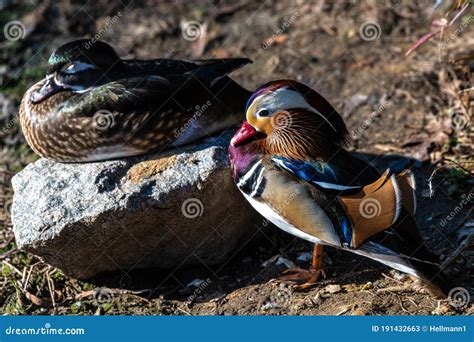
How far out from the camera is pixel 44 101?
4359 mm

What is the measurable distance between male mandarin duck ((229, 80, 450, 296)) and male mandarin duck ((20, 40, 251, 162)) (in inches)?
16.4

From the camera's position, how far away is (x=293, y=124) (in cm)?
386

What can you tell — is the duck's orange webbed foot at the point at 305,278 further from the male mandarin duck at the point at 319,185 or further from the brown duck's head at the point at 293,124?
the brown duck's head at the point at 293,124

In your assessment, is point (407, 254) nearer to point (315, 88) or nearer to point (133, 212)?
point (133, 212)

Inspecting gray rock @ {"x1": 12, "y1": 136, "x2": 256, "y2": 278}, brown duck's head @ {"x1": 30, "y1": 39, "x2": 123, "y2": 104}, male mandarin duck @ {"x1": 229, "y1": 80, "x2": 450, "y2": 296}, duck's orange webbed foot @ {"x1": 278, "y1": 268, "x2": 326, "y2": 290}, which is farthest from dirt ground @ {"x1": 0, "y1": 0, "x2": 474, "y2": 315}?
brown duck's head @ {"x1": 30, "y1": 39, "x2": 123, "y2": 104}

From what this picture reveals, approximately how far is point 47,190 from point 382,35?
341 cm

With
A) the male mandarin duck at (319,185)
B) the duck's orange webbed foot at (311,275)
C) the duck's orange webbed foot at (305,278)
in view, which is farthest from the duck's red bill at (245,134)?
the duck's orange webbed foot at (305,278)

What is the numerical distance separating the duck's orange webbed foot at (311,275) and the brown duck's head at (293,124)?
538 millimetres

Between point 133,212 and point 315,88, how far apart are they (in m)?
2.54

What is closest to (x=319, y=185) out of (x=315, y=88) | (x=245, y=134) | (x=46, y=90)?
(x=245, y=134)

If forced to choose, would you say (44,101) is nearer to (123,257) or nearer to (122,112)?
(122,112)

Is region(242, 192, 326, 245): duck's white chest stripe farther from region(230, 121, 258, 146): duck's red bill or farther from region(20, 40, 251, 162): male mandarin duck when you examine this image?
region(20, 40, 251, 162): male mandarin duck

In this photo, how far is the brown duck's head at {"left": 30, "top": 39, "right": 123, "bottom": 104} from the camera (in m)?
4.26

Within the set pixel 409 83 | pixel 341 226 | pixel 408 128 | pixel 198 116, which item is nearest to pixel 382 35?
pixel 409 83
